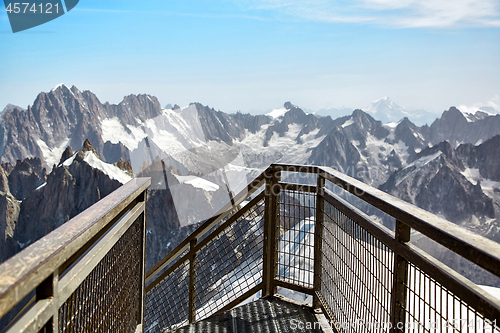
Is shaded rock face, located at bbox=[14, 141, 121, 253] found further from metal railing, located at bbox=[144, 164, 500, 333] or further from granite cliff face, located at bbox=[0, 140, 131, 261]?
metal railing, located at bbox=[144, 164, 500, 333]

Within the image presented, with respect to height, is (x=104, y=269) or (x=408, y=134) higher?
(x=104, y=269)

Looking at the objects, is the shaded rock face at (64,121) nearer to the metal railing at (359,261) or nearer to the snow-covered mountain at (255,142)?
the snow-covered mountain at (255,142)

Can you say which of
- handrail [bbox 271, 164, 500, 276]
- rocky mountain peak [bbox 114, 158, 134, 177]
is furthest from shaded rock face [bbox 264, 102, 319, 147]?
handrail [bbox 271, 164, 500, 276]

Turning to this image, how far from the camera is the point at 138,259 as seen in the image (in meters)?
2.01

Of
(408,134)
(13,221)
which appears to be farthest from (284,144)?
(13,221)

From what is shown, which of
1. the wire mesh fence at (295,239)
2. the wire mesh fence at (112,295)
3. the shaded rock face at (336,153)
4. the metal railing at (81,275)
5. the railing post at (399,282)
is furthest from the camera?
the shaded rock face at (336,153)

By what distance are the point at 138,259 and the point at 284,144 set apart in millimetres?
116473

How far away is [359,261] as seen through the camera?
1.68m

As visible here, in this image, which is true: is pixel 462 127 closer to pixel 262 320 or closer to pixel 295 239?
pixel 295 239

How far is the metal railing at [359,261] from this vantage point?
36.0 inches

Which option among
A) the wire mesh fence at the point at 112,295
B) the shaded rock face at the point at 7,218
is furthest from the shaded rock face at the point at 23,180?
the wire mesh fence at the point at 112,295

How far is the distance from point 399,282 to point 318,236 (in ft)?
3.51

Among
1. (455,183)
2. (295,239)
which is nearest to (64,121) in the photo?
(455,183)

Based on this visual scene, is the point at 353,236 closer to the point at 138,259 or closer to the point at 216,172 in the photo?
the point at 138,259
